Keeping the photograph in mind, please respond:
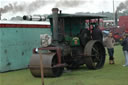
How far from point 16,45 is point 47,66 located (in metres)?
3.06

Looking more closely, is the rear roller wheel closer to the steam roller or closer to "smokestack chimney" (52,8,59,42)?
the steam roller

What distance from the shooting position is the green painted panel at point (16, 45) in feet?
36.1

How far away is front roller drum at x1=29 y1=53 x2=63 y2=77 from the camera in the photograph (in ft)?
29.3

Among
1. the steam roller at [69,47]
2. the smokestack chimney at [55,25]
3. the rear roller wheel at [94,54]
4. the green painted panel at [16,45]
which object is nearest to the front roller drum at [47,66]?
the steam roller at [69,47]

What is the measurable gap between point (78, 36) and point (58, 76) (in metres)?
2.07

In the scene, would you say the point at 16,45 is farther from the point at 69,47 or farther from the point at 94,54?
the point at 94,54

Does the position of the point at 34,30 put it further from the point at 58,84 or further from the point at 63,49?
the point at 58,84

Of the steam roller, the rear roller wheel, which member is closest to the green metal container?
the steam roller

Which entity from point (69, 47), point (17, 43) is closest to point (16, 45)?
point (17, 43)

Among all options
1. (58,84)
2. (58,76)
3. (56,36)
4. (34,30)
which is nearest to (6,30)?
(34,30)

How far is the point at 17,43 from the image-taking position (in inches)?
457

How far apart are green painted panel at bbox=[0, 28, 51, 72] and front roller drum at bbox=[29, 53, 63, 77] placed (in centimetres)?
221

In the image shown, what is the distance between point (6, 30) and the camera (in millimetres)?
11094

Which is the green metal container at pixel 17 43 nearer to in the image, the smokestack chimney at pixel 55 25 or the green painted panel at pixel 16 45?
the green painted panel at pixel 16 45
